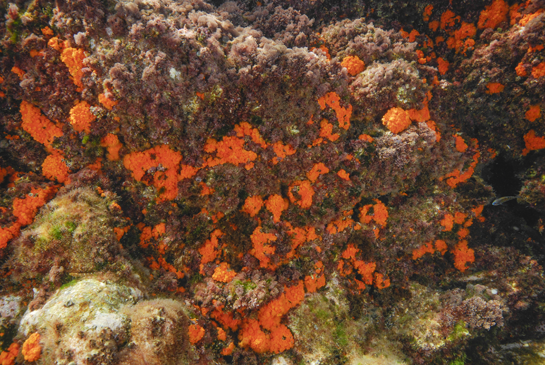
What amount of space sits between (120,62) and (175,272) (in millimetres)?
3981

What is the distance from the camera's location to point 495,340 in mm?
5859

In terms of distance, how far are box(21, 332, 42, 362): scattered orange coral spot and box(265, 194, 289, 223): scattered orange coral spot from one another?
13.1 feet

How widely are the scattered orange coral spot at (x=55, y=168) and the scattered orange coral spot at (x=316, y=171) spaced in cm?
469

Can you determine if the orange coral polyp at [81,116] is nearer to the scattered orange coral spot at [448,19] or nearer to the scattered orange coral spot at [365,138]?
the scattered orange coral spot at [365,138]

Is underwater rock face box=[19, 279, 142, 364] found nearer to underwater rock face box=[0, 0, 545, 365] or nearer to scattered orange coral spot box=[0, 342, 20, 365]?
underwater rock face box=[0, 0, 545, 365]

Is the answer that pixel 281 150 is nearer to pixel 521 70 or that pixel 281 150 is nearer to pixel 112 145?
pixel 112 145

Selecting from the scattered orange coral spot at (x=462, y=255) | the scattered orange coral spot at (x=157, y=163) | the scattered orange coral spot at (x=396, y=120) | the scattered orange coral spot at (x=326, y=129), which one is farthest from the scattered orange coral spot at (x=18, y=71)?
the scattered orange coral spot at (x=462, y=255)

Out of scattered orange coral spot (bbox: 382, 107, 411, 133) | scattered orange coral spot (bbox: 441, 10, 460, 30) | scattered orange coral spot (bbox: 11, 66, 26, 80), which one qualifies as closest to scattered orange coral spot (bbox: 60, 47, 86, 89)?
scattered orange coral spot (bbox: 11, 66, 26, 80)

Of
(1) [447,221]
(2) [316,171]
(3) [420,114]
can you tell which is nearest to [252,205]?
(2) [316,171]

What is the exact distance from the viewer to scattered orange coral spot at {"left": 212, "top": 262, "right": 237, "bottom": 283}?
5.24m

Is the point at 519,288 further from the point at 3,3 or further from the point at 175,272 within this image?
the point at 3,3

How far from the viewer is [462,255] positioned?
6.41m

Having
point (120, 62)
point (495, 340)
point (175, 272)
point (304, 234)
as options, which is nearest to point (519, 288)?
point (495, 340)

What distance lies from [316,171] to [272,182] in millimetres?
907
